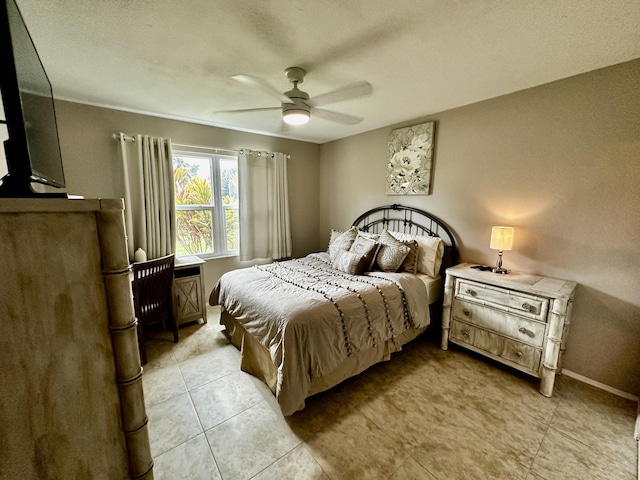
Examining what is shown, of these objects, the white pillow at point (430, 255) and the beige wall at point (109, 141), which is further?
the white pillow at point (430, 255)

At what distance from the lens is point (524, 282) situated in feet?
7.04

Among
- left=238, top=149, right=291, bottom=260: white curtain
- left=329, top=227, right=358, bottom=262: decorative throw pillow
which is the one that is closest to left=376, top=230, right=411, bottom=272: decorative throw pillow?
left=329, top=227, right=358, bottom=262: decorative throw pillow

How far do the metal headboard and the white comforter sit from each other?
0.70 meters

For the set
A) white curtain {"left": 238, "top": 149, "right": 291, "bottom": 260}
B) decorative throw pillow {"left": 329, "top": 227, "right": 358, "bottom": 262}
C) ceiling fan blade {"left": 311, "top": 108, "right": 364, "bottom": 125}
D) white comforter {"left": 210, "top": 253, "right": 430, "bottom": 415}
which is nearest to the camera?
white comforter {"left": 210, "top": 253, "right": 430, "bottom": 415}

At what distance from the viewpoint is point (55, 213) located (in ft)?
2.12

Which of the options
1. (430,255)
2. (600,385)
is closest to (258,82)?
(430,255)

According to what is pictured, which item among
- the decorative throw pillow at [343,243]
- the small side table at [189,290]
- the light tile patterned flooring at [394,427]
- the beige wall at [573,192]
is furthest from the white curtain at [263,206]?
the beige wall at [573,192]

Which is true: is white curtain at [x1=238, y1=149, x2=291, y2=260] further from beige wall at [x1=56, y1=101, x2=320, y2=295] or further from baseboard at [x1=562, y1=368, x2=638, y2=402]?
baseboard at [x1=562, y1=368, x2=638, y2=402]

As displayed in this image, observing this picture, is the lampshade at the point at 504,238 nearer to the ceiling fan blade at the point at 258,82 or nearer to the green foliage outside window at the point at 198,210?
the ceiling fan blade at the point at 258,82

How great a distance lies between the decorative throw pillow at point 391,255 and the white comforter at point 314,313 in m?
0.12

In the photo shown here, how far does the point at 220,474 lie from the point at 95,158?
3.13 m

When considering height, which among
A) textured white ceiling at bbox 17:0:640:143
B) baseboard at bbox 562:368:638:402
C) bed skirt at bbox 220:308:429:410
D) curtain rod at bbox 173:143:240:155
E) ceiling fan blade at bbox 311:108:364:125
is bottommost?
baseboard at bbox 562:368:638:402

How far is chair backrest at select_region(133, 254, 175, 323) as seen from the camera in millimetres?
2266

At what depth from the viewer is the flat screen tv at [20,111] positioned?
0.67 m
